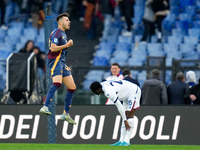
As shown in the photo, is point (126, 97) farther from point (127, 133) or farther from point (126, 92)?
point (127, 133)

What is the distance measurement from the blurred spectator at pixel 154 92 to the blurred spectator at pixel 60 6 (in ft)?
33.7

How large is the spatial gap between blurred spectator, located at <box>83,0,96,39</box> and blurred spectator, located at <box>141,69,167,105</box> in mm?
8775

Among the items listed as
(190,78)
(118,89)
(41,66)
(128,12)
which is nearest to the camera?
(118,89)

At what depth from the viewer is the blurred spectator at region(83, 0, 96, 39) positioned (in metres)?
24.1

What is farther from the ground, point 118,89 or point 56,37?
point 56,37

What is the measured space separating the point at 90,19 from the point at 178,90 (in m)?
9.21

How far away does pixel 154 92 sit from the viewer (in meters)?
15.5

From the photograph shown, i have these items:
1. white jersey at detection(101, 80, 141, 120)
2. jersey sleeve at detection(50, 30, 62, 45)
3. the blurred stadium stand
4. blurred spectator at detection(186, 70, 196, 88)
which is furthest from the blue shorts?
the blurred stadium stand

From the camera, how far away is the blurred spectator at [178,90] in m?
15.5

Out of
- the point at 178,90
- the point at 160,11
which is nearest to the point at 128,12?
the point at 160,11

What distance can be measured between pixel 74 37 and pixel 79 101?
21.7 feet

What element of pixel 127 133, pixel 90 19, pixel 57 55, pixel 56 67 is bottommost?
pixel 127 133

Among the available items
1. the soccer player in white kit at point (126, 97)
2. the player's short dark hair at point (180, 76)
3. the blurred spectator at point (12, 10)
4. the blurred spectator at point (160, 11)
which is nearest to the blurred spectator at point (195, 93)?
the player's short dark hair at point (180, 76)

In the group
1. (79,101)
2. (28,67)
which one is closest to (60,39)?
(28,67)
